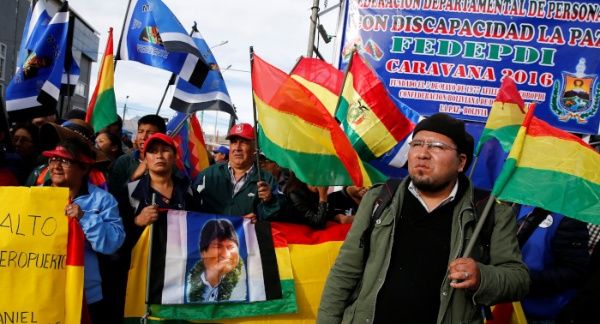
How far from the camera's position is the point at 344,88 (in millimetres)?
5516

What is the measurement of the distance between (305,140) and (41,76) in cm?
320

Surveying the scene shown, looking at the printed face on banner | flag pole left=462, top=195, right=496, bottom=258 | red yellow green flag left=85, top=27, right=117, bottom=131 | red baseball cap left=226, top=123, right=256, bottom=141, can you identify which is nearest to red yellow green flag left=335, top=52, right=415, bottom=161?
red baseball cap left=226, top=123, right=256, bottom=141

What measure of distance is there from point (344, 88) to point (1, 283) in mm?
3646

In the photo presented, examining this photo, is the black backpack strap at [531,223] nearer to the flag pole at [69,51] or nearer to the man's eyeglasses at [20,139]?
the man's eyeglasses at [20,139]

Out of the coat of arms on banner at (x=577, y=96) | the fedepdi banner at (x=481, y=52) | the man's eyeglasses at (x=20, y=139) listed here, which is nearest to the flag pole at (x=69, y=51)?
the man's eyeglasses at (x=20, y=139)

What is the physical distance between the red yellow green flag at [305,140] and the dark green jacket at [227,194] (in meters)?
0.53

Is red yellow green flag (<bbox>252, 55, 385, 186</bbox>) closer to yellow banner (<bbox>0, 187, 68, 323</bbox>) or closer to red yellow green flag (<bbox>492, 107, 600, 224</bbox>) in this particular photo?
red yellow green flag (<bbox>492, 107, 600, 224</bbox>)

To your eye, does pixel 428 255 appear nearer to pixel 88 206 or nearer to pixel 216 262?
pixel 216 262

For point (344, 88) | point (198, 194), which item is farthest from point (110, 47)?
point (344, 88)

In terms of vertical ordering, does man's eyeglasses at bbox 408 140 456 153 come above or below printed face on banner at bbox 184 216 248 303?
above

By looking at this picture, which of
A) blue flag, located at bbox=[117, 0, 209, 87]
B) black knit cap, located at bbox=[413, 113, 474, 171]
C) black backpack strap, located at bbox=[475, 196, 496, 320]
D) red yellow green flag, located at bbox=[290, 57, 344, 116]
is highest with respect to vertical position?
blue flag, located at bbox=[117, 0, 209, 87]

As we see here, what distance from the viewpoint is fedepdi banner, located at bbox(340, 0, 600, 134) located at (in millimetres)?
7578

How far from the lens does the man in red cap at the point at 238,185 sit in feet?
14.5

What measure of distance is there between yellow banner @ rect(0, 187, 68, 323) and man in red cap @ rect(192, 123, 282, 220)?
141 centimetres
